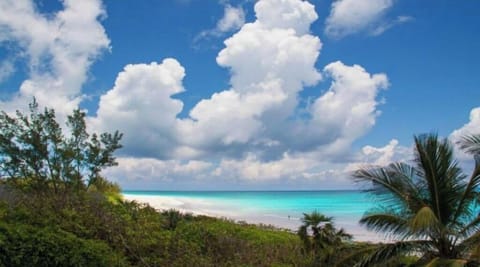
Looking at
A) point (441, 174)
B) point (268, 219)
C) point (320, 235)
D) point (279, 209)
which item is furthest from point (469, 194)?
point (279, 209)

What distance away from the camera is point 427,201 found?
870 centimetres

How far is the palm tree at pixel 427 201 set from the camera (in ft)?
26.8

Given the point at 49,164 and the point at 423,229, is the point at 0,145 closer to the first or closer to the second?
the point at 49,164

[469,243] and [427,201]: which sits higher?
[427,201]

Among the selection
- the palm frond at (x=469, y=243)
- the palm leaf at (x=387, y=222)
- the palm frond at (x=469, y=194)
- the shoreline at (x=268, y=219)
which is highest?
the palm frond at (x=469, y=194)

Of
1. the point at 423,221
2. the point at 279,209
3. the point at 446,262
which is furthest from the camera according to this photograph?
the point at 279,209

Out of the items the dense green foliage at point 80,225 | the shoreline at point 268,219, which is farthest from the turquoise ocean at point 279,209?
the dense green foliage at point 80,225

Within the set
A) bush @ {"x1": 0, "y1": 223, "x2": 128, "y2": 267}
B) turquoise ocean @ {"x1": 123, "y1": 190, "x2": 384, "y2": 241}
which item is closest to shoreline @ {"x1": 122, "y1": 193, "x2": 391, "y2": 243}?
turquoise ocean @ {"x1": 123, "y1": 190, "x2": 384, "y2": 241}

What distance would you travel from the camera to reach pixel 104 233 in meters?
10.1

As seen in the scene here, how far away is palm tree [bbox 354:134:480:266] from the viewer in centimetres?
818

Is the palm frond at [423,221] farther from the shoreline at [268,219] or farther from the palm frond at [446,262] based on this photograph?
the shoreline at [268,219]

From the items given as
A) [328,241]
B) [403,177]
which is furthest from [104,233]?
[403,177]

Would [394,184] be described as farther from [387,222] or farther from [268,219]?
[268,219]

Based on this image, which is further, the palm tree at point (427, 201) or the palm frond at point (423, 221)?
the palm tree at point (427, 201)
